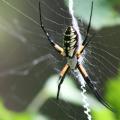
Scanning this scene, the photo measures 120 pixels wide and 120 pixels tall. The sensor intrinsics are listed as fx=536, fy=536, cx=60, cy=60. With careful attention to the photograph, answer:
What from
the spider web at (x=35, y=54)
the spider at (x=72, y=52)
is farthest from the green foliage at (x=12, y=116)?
the spider at (x=72, y=52)

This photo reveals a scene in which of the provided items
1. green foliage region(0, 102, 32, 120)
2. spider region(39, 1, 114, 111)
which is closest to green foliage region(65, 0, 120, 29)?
spider region(39, 1, 114, 111)

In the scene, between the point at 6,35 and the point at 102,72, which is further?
the point at 6,35

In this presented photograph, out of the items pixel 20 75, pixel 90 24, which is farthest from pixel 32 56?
pixel 90 24

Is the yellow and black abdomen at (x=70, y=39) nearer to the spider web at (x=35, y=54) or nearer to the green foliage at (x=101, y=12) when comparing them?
the green foliage at (x=101, y=12)

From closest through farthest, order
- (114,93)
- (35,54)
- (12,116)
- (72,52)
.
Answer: (114,93)
(72,52)
(12,116)
(35,54)

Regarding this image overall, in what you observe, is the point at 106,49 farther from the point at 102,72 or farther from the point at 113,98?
the point at 113,98

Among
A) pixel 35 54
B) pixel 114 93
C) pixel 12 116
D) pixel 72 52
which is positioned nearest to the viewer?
pixel 114 93

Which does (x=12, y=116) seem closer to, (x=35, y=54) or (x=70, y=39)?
(x=70, y=39)

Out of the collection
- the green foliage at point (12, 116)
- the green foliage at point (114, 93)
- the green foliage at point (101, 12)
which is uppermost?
the green foliage at point (101, 12)

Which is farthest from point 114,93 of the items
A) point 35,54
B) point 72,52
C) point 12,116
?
point 35,54
